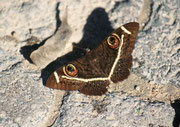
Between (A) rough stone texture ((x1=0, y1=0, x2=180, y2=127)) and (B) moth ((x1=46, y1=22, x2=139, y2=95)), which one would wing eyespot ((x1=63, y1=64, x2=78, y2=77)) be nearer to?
(B) moth ((x1=46, y1=22, x2=139, y2=95))

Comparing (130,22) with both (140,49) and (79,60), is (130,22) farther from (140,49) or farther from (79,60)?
(79,60)

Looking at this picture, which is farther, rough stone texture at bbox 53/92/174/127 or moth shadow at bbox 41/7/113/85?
moth shadow at bbox 41/7/113/85

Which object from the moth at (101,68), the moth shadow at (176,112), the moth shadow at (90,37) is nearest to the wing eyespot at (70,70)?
the moth at (101,68)

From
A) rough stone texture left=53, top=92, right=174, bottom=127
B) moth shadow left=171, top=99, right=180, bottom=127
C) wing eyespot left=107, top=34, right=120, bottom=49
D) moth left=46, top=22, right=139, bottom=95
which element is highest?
wing eyespot left=107, top=34, right=120, bottom=49

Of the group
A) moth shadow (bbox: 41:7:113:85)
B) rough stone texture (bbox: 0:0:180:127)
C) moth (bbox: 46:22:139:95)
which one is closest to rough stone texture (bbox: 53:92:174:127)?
rough stone texture (bbox: 0:0:180:127)

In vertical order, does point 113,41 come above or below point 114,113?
above

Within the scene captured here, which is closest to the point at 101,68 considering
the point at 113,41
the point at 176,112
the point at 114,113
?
the point at 113,41

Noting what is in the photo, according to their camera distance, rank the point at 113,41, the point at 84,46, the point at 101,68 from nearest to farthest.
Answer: the point at 113,41 → the point at 101,68 → the point at 84,46

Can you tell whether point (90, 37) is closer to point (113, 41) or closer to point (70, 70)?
point (113, 41)
